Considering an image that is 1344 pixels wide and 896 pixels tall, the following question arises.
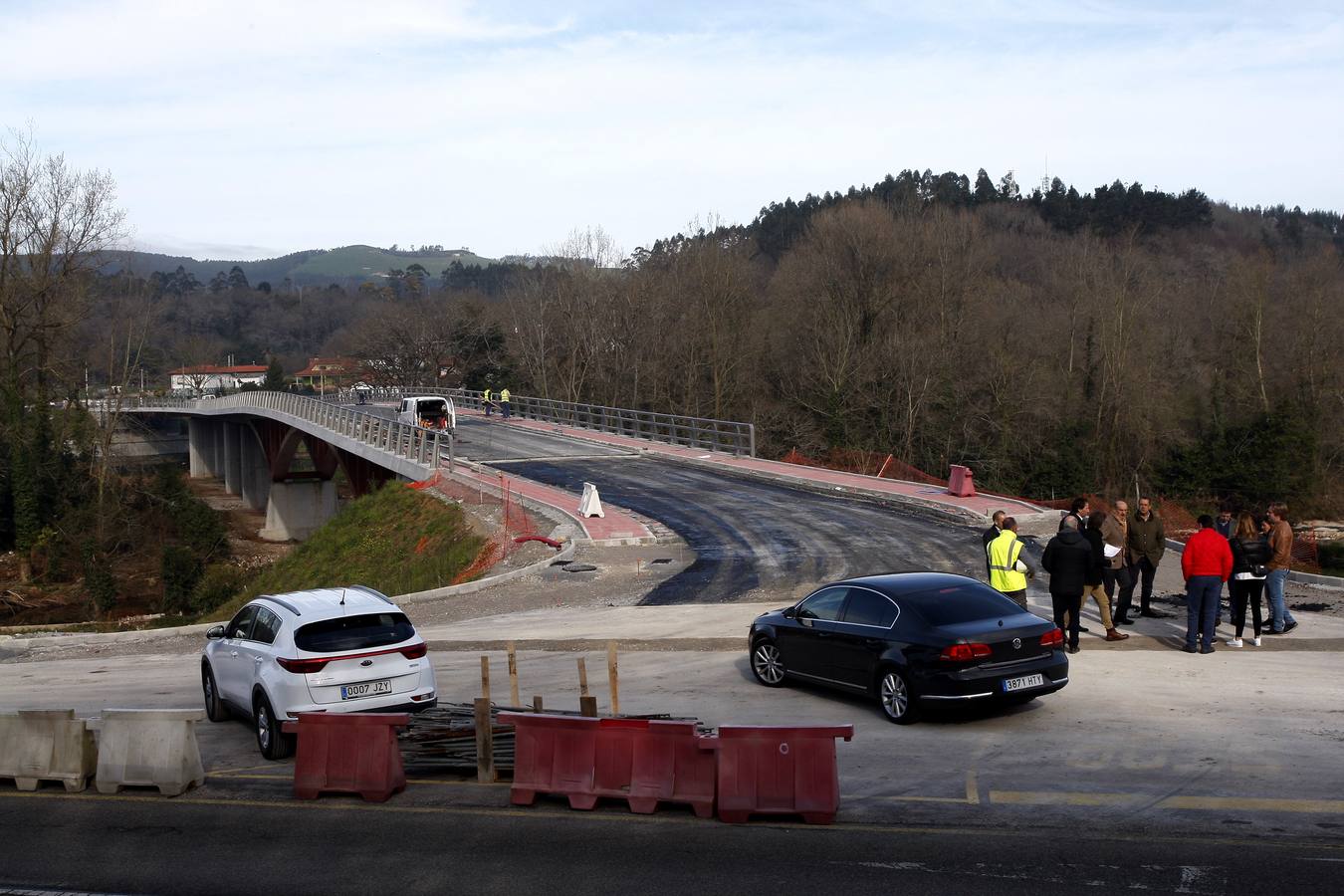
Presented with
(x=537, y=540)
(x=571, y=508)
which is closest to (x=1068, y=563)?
(x=537, y=540)

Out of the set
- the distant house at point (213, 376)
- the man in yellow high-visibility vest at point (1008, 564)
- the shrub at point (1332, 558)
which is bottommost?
the shrub at point (1332, 558)

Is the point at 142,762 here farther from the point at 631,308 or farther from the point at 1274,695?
the point at 631,308

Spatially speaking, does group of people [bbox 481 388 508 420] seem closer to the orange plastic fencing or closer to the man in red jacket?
the orange plastic fencing

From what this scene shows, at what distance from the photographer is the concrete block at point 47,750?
10.8m

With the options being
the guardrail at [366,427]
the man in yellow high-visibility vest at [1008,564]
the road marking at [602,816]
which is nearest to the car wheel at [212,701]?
the road marking at [602,816]

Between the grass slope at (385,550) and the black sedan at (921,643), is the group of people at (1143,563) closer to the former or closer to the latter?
the black sedan at (921,643)

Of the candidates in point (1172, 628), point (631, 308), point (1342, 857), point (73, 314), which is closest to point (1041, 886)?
point (1342, 857)

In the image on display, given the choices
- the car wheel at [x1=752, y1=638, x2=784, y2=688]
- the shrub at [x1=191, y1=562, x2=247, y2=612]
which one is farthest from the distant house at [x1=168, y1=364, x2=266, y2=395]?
the car wheel at [x1=752, y1=638, x2=784, y2=688]

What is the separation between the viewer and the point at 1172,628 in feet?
51.3

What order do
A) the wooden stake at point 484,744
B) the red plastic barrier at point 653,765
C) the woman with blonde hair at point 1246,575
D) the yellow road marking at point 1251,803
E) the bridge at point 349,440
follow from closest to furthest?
the yellow road marking at point 1251,803
the red plastic barrier at point 653,765
the wooden stake at point 484,744
the woman with blonde hair at point 1246,575
the bridge at point 349,440

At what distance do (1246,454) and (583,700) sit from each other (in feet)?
168

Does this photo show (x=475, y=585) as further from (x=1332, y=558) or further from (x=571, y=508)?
(x=1332, y=558)

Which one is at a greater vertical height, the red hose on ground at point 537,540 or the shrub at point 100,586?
the red hose on ground at point 537,540

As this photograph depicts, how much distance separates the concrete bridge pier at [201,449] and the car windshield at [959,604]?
110 m
